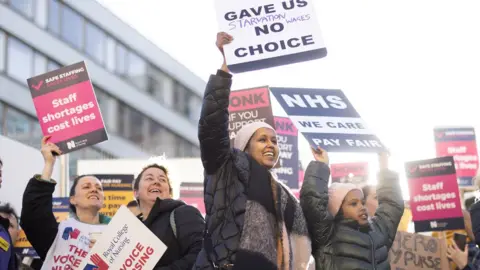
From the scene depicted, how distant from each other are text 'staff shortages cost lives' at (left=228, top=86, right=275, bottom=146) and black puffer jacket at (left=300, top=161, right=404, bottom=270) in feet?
14.0

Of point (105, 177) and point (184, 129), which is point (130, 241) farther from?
point (184, 129)

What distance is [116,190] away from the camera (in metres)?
12.3

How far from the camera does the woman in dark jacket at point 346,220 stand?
547cm

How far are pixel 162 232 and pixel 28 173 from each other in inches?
355

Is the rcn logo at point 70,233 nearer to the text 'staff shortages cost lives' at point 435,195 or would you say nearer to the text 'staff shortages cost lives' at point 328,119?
the text 'staff shortages cost lives' at point 328,119

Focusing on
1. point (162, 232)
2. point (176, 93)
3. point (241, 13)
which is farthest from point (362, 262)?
point (176, 93)

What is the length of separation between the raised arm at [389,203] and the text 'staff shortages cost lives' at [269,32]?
3.01 feet

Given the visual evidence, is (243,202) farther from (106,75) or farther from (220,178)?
(106,75)

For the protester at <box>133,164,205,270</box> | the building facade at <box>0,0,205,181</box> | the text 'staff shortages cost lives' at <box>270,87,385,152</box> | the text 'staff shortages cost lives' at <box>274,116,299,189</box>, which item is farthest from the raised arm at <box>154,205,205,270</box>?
the building facade at <box>0,0,205,181</box>

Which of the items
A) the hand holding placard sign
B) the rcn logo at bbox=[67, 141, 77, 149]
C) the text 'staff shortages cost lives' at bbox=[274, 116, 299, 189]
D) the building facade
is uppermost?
the building facade

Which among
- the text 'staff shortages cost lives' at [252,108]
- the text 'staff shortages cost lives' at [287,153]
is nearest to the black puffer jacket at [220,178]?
the text 'staff shortages cost lives' at [252,108]

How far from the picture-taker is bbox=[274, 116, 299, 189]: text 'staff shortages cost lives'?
10.9 m

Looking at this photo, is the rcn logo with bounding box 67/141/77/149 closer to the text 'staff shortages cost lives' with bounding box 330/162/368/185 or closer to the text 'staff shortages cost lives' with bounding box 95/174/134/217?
the text 'staff shortages cost lives' with bounding box 95/174/134/217

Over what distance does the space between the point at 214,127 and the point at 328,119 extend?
230 cm
